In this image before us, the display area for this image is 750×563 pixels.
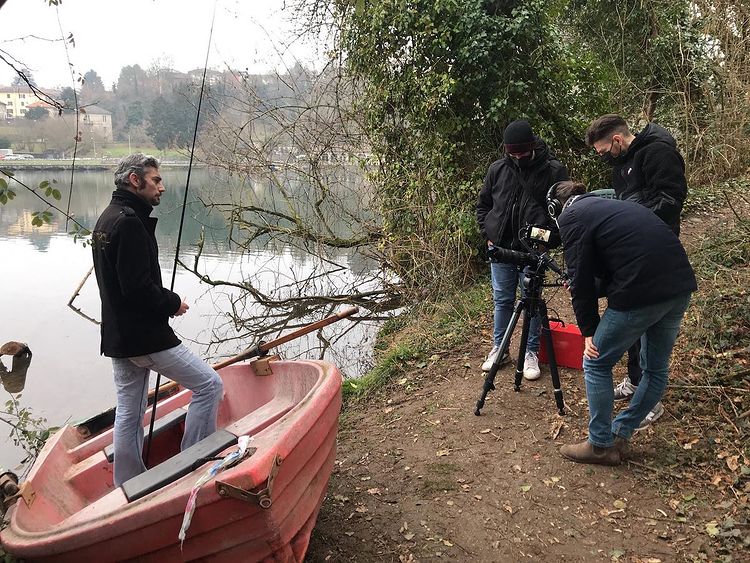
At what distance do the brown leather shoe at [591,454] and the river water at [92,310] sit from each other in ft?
13.3

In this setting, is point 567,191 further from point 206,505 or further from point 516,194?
point 206,505

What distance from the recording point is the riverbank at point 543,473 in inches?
106

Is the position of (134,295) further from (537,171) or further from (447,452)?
(537,171)

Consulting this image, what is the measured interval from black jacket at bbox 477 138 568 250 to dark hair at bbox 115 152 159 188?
2.22 meters

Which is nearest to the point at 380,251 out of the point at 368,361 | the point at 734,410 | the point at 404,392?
the point at 368,361

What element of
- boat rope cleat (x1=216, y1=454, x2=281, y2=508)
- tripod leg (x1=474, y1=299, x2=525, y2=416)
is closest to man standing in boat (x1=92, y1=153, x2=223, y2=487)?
boat rope cleat (x1=216, y1=454, x2=281, y2=508)

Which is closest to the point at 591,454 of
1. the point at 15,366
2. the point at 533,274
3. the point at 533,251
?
the point at 533,274

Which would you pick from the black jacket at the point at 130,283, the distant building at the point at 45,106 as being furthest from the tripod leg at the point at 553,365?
the distant building at the point at 45,106

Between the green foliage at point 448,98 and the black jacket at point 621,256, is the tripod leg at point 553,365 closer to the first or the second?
the black jacket at point 621,256

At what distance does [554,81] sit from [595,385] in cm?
545

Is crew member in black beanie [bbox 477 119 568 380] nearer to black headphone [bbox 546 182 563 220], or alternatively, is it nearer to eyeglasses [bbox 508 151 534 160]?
eyeglasses [bbox 508 151 534 160]

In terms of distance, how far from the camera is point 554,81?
7297 millimetres

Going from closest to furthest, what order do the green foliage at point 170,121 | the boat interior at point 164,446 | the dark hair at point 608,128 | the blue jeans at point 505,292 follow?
the boat interior at point 164,446 → the dark hair at point 608,128 → the blue jeans at point 505,292 → the green foliage at point 170,121

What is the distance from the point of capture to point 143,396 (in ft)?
10.1
